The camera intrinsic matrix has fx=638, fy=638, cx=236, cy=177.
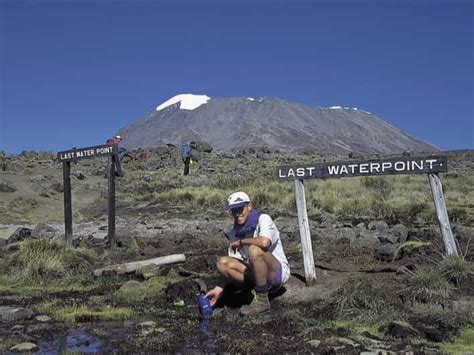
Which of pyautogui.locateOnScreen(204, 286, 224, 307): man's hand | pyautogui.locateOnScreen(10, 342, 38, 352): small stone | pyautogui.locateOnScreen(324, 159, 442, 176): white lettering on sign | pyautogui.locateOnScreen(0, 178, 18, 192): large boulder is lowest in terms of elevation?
pyautogui.locateOnScreen(10, 342, 38, 352): small stone

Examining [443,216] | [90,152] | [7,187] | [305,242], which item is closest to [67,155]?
[90,152]

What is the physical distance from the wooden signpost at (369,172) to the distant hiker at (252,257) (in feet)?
3.68

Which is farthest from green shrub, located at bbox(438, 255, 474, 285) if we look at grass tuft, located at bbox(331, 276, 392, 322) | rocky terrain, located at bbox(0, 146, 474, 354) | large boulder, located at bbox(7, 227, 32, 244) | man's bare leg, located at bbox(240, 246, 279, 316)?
large boulder, located at bbox(7, 227, 32, 244)

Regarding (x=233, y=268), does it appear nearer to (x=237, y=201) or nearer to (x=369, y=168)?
(x=237, y=201)

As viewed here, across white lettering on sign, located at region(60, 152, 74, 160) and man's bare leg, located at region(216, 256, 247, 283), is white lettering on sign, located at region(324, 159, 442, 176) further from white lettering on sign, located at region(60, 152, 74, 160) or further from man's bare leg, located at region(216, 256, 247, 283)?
white lettering on sign, located at region(60, 152, 74, 160)

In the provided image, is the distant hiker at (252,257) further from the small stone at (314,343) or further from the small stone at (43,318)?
the small stone at (43,318)

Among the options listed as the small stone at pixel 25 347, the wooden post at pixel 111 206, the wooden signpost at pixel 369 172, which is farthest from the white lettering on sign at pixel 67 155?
the small stone at pixel 25 347

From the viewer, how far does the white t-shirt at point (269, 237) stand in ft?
25.2

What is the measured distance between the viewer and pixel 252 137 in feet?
528

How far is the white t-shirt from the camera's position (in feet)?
25.2

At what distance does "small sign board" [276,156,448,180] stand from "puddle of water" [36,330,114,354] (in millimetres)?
3970

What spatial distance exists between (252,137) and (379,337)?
155 metres

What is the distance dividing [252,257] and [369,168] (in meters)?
2.35

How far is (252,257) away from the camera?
7570mm
